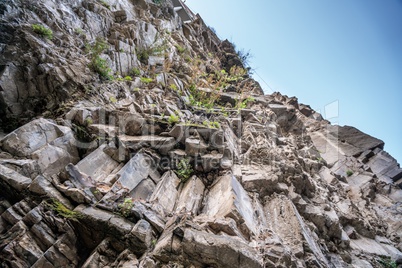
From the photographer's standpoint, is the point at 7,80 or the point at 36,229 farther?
the point at 7,80

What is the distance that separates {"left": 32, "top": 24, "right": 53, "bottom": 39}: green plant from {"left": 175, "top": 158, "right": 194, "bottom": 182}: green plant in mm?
5183

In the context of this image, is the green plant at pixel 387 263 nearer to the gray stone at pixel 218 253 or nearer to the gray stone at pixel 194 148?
the gray stone at pixel 218 253

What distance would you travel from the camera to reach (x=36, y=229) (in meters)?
3.04

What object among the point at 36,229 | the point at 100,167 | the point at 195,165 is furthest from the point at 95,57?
the point at 36,229

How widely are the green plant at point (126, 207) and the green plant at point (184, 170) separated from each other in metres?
2.01

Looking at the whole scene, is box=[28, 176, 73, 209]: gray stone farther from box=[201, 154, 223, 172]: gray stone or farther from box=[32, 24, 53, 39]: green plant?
box=[32, 24, 53, 39]: green plant

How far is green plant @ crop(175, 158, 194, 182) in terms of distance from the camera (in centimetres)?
541

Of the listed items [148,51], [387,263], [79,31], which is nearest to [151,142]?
[79,31]

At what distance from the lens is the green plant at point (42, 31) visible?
19.4ft

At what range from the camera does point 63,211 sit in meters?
3.26

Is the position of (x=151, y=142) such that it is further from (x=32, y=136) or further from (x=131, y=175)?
(x=32, y=136)

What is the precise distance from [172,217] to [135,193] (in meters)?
1.17

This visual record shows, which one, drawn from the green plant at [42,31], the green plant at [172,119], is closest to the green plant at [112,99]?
the green plant at [172,119]

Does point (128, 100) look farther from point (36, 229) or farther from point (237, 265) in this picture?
point (237, 265)
